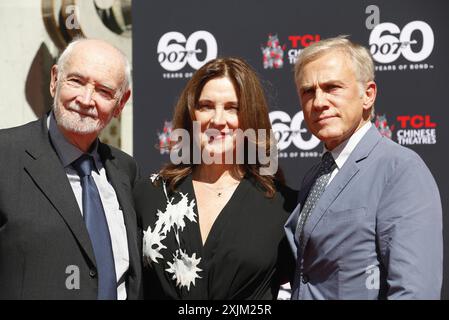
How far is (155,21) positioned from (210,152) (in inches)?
74.5

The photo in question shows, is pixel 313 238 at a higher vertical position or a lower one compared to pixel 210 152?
lower

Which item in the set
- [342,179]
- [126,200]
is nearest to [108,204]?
[126,200]

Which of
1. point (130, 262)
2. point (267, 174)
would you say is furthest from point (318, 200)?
point (130, 262)

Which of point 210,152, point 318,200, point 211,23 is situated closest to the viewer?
point 318,200

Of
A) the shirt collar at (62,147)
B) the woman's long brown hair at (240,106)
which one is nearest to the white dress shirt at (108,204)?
the shirt collar at (62,147)

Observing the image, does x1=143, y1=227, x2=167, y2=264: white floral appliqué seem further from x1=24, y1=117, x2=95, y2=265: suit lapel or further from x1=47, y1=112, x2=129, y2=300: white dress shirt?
x1=24, y1=117, x2=95, y2=265: suit lapel

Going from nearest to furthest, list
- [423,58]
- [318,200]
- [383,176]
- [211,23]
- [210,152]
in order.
Result: [383,176] → [318,200] → [210,152] → [423,58] → [211,23]

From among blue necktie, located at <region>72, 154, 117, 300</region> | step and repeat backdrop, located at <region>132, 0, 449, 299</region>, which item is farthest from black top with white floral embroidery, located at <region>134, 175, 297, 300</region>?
step and repeat backdrop, located at <region>132, 0, 449, 299</region>

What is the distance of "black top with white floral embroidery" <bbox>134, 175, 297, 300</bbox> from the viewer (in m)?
2.52

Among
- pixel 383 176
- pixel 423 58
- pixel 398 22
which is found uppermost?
pixel 398 22

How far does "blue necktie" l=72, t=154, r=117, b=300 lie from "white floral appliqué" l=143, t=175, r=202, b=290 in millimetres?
251

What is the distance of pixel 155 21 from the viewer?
4.34 meters

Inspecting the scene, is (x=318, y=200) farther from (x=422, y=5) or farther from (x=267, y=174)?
(x=422, y=5)

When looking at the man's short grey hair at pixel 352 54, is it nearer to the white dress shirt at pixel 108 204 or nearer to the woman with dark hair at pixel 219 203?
the woman with dark hair at pixel 219 203
